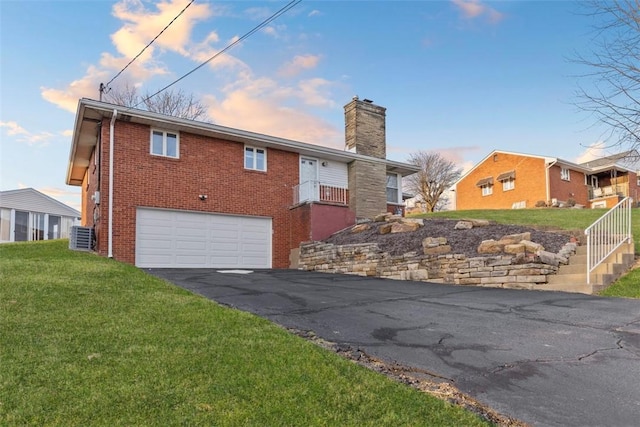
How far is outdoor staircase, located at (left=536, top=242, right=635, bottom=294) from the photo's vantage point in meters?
7.73

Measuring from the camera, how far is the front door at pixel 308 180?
49.7ft

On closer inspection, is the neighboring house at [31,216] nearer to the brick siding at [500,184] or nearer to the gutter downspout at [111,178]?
the gutter downspout at [111,178]

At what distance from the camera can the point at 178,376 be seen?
2959 millimetres

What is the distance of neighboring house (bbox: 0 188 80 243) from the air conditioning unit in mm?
12145

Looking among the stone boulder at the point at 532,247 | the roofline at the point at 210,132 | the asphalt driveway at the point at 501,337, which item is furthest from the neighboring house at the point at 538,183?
the asphalt driveway at the point at 501,337

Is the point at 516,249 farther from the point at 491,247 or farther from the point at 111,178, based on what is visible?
the point at 111,178

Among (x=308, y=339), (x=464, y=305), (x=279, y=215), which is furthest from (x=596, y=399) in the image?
(x=279, y=215)

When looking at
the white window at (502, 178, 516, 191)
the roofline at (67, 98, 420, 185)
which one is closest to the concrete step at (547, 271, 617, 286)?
the roofline at (67, 98, 420, 185)

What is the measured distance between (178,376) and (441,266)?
25.7 ft

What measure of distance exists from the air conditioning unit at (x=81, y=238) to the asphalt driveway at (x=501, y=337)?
7.52 m

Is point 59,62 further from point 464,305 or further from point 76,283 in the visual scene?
point 464,305

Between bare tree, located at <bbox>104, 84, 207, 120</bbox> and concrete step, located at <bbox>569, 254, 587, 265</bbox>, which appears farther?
bare tree, located at <bbox>104, 84, 207, 120</bbox>

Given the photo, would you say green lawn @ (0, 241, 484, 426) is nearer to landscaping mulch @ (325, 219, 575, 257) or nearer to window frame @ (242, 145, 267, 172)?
landscaping mulch @ (325, 219, 575, 257)

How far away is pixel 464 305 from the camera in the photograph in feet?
20.8
